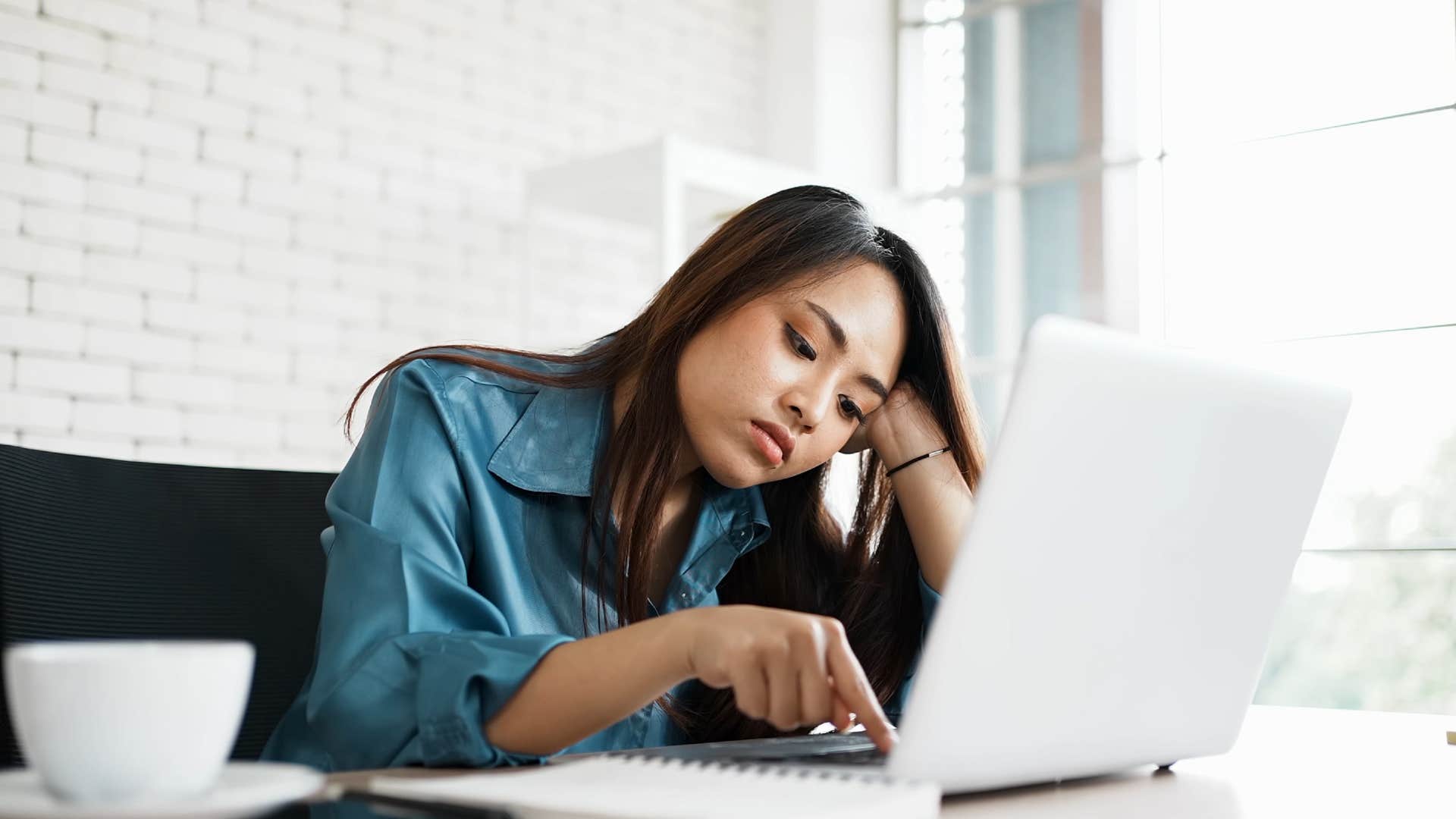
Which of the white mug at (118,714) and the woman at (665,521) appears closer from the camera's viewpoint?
the white mug at (118,714)

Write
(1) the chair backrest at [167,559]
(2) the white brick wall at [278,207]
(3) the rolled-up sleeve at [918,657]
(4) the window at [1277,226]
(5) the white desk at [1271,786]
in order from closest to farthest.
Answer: (5) the white desk at [1271,786] < (1) the chair backrest at [167,559] < (3) the rolled-up sleeve at [918,657] < (2) the white brick wall at [278,207] < (4) the window at [1277,226]

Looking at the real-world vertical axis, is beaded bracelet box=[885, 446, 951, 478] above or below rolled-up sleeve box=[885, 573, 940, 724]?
above

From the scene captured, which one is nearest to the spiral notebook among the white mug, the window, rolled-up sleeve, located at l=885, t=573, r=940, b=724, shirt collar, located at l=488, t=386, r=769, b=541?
the white mug

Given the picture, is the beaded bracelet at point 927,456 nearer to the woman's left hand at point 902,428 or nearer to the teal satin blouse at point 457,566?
the woman's left hand at point 902,428

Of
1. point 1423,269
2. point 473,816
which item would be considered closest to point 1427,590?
point 1423,269

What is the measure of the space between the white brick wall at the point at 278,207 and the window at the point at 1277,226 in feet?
4.03

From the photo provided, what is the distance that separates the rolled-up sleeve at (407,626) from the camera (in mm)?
815

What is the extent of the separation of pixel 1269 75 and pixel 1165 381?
3.73 meters

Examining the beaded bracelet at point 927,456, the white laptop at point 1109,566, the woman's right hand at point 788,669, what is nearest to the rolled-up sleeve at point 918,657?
the beaded bracelet at point 927,456

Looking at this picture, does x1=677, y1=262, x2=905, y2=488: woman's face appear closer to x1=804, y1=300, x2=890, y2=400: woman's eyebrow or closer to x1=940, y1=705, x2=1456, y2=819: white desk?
x1=804, y1=300, x2=890, y2=400: woman's eyebrow

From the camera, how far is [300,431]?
3344mm

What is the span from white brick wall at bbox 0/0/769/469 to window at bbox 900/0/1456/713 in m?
1.23

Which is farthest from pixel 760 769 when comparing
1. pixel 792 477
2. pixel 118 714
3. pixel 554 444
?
pixel 792 477

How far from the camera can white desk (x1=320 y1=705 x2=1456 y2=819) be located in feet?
2.39
